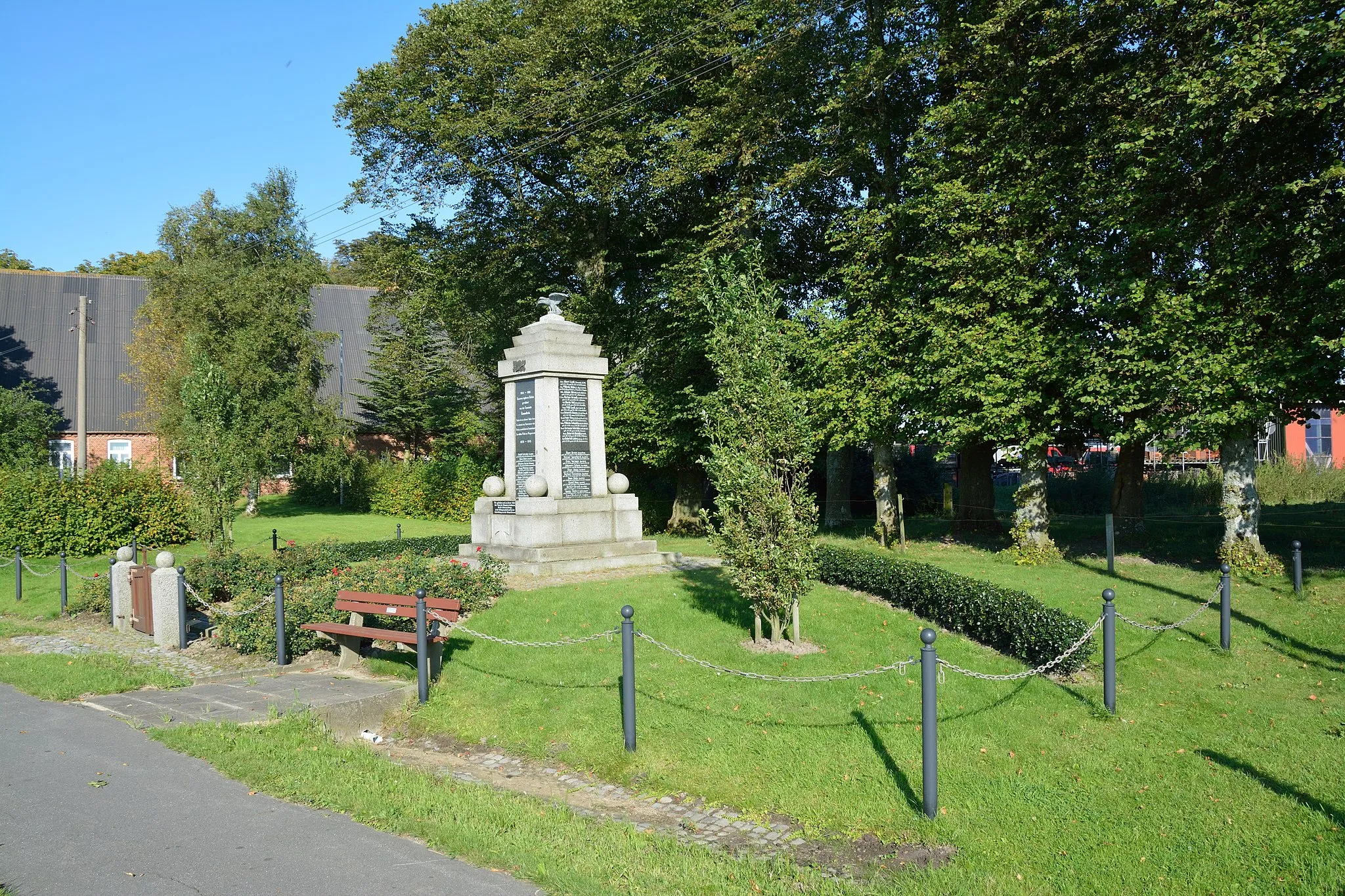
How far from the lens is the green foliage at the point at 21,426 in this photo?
33.7 m

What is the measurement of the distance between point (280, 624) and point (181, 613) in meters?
2.44

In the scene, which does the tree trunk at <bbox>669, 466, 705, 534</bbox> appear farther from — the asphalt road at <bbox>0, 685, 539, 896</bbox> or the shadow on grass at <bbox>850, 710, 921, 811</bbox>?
the asphalt road at <bbox>0, 685, 539, 896</bbox>

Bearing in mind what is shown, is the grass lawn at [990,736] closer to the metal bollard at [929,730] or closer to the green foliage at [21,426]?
the metal bollard at [929,730]

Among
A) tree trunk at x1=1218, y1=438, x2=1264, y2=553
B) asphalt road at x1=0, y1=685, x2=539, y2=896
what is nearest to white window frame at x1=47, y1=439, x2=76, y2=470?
asphalt road at x1=0, y1=685, x2=539, y2=896

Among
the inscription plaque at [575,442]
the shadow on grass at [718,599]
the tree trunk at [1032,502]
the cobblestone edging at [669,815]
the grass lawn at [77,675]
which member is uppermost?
the inscription plaque at [575,442]

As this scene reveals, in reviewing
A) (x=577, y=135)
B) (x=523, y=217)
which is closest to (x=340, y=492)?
(x=523, y=217)

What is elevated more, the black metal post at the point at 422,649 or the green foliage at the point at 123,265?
the green foliage at the point at 123,265

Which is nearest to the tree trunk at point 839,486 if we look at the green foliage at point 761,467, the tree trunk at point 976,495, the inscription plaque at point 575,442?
the tree trunk at point 976,495

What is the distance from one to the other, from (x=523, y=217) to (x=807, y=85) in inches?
371

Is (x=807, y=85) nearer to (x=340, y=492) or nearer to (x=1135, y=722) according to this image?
(x=1135, y=722)

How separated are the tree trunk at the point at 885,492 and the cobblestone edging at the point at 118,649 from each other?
1494cm

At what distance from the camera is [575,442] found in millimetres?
17359

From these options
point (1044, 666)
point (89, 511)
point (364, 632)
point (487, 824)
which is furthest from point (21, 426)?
point (1044, 666)

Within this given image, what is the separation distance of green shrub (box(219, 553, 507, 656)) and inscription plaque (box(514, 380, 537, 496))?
3.67m
